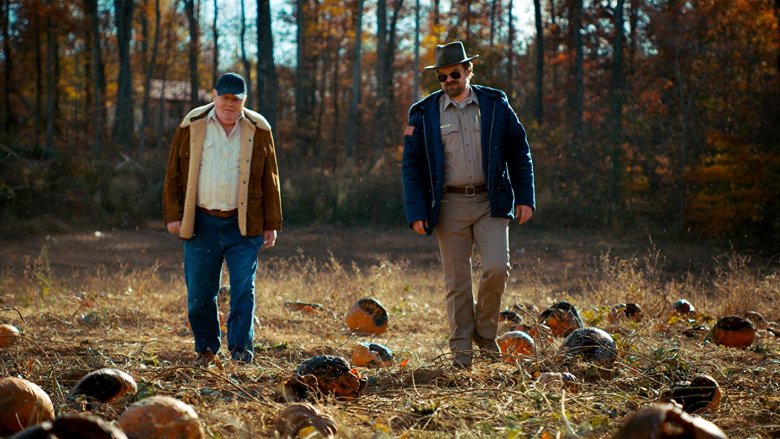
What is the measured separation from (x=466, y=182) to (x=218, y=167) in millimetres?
1660

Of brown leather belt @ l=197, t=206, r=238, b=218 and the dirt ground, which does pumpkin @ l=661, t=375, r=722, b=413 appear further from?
the dirt ground

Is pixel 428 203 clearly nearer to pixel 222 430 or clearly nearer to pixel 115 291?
pixel 222 430

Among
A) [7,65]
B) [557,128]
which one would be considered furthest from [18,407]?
[7,65]

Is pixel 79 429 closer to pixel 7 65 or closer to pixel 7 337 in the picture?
pixel 7 337

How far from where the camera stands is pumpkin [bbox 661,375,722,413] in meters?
4.29

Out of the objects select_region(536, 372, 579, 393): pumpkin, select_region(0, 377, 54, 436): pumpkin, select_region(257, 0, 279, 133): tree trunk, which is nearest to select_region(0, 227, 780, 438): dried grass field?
select_region(536, 372, 579, 393): pumpkin

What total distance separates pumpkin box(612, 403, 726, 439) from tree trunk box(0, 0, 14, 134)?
31.0m

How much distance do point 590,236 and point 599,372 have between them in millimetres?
14883

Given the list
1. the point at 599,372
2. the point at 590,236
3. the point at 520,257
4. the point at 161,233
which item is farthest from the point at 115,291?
the point at 590,236

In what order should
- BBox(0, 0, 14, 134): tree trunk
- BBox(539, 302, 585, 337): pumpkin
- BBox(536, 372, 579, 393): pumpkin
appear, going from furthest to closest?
BBox(0, 0, 14, 134): tree trunk < BBox(539, 302, 585, 337): pumpkin < BBox(536, 372, 579, 393): pumpkin

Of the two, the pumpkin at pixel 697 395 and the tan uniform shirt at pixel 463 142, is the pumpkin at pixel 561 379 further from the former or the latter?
the tan uniform shirt at pixel 463 142

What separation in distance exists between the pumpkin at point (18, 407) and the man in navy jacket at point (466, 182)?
269cm

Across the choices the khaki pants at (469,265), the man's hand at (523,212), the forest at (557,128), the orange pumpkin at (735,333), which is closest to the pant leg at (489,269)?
the khaki pants at (469,265)

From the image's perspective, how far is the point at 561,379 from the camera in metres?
4.35
